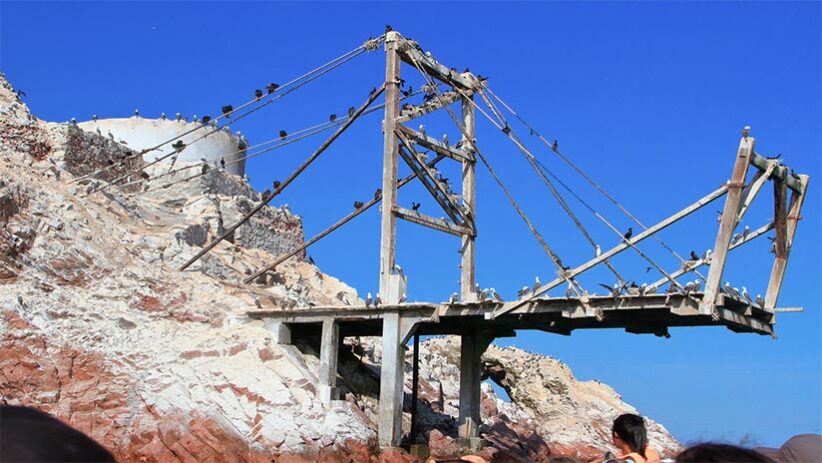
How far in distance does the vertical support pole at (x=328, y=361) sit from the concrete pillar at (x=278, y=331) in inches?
43.3

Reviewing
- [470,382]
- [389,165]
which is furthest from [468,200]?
[470,382]

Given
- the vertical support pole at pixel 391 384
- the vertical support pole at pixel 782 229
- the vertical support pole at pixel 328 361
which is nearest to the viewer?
the vertical support pole at pixel 782 229

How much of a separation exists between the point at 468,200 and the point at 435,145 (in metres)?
2.12

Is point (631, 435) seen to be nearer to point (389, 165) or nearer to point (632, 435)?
point (632, 435)

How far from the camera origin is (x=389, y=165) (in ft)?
88.3

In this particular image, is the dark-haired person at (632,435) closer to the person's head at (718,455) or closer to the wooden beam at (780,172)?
the person's head at (718,455)

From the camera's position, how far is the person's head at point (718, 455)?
2297mm

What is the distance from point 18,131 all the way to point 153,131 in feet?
44.6

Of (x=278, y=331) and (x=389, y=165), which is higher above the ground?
(x=389, y=165)

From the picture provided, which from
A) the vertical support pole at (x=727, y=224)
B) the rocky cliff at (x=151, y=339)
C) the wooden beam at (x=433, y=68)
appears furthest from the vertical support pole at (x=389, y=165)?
the vertical support pole at (x=727, y=224)

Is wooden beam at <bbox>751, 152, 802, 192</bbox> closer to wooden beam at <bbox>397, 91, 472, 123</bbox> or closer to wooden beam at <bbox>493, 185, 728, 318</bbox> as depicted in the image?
wooden beam at <bbox>493, 185, 728, 318</bbox>

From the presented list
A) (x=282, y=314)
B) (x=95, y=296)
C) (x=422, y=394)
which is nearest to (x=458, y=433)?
(x=422, y=394)

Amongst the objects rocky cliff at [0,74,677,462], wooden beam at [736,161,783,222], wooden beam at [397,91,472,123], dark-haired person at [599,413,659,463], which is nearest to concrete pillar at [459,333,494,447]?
rocky cliff at [0,74,677,462]

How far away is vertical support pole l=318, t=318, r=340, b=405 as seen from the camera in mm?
24953
